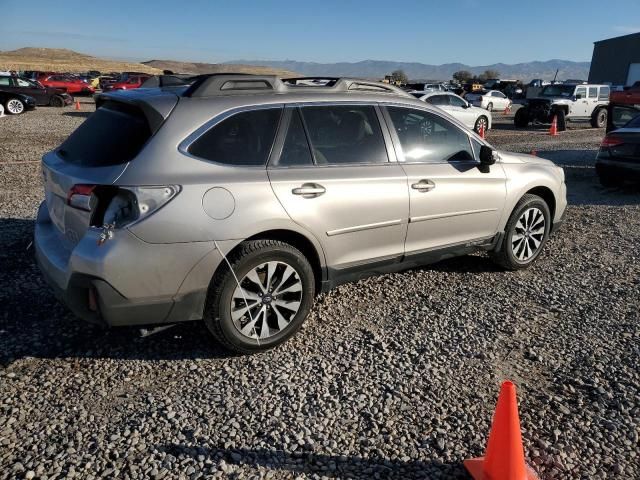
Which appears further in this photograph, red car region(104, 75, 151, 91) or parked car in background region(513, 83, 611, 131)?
red car region(104, 75, 151, 91)

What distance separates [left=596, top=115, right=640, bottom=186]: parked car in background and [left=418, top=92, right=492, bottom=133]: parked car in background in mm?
8746

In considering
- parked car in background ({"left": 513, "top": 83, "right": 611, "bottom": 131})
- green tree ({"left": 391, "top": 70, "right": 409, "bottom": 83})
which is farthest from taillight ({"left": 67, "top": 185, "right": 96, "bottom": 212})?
green tree ({"left": 391, "top": 70, "right": 409, "bottom": 83})

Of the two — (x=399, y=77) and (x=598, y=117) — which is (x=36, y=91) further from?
(x=399, y=77)

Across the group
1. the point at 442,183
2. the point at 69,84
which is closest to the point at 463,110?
the point at 442,183

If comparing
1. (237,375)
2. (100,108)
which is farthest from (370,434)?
(100,108)

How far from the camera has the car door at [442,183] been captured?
13.6ft

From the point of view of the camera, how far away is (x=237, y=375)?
334 cm

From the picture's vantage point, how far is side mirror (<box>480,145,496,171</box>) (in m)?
4.50

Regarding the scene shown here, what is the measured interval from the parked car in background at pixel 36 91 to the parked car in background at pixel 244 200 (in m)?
22.2

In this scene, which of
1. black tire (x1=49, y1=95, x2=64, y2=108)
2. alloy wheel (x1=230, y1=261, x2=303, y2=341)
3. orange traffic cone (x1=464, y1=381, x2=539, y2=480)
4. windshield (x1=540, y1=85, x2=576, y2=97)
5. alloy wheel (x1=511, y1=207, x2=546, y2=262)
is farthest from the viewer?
black tire (x1=49, y1=95, x2=64, y2=108)

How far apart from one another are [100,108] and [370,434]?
2809 millimetres

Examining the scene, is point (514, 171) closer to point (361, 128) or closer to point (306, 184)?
point (361, 128)

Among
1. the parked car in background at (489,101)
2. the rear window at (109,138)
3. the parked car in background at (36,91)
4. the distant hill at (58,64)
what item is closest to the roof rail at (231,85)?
the rear window at (109,138)

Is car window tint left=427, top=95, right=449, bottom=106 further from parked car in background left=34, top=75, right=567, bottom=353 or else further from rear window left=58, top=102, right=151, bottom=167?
rear window left=58, top=102, right=151, bottom=167
